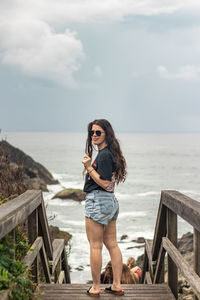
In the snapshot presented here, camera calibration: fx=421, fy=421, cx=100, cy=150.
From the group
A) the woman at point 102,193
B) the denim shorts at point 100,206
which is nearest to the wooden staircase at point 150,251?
the woman at point 102,193

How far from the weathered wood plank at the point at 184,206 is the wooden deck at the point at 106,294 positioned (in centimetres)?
81

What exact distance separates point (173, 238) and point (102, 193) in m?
0.90

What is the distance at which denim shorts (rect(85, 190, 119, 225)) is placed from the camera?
11.9 ft

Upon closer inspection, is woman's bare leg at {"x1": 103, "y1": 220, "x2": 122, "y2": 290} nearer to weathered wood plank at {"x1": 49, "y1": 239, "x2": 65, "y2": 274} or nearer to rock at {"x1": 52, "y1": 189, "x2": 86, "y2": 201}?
weathered wood plank at {"x1": 49, "y1": 239, "x2": 65, "y2": 274}

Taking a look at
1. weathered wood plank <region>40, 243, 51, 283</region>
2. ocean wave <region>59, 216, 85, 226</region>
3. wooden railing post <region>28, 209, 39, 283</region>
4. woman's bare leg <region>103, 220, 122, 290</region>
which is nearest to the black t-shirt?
woman's bare leg <region>103, 220, 122, 290</region>

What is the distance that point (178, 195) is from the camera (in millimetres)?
3732

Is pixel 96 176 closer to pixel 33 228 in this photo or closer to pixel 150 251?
pixel 33 228

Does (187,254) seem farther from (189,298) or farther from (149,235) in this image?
(149,235)

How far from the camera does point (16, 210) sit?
2.81 m

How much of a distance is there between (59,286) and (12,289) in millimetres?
1546

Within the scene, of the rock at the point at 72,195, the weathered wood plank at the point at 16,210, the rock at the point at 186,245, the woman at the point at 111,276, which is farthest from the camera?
the rock at the point at 72,195

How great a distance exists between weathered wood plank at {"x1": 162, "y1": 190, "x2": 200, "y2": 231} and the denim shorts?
1.79 ft

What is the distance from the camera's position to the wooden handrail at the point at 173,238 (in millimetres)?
2879

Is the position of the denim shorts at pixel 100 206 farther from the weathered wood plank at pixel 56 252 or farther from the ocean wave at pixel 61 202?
the ocean wave at pixel 61 202
